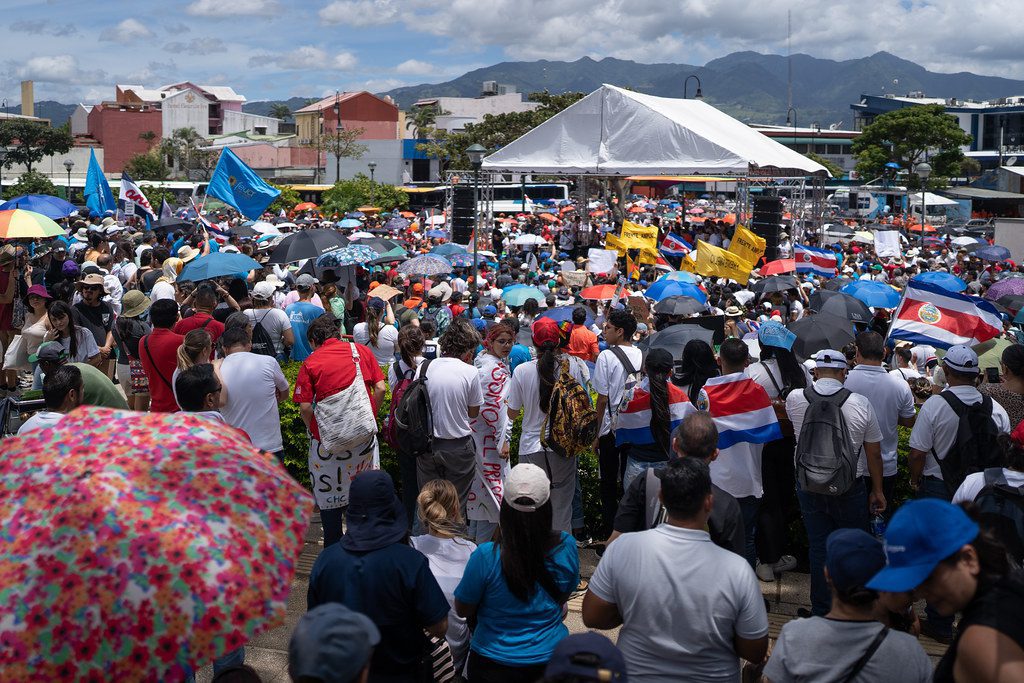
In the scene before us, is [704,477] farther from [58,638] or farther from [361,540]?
[58,638]

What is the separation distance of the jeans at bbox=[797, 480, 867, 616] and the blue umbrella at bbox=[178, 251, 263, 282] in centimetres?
624

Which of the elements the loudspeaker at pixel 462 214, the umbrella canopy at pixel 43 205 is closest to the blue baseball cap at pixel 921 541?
the umbrella canopy at pixel 43 205

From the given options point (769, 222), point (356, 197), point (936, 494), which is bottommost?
point (936, 494)

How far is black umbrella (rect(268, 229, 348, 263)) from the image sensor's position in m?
11.9

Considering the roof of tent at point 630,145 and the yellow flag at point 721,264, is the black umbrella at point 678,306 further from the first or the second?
the roof of tent at point 630,145

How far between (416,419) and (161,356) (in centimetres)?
170

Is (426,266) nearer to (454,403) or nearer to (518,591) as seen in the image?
(454,403)

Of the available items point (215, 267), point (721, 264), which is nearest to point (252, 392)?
point (215, 267)

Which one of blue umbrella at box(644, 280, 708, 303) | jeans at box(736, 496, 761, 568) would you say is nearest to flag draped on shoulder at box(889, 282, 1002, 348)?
blue umbrella at box(644, 280, 708, 303)

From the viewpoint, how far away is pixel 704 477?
3.23m

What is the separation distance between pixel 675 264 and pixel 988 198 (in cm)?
4981

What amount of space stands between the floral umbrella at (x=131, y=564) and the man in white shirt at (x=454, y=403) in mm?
2983

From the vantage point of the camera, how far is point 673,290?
1050cm

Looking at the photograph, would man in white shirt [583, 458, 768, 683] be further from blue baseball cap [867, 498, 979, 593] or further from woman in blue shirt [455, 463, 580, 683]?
blue baseball cap [867, 498, 979, 593]
